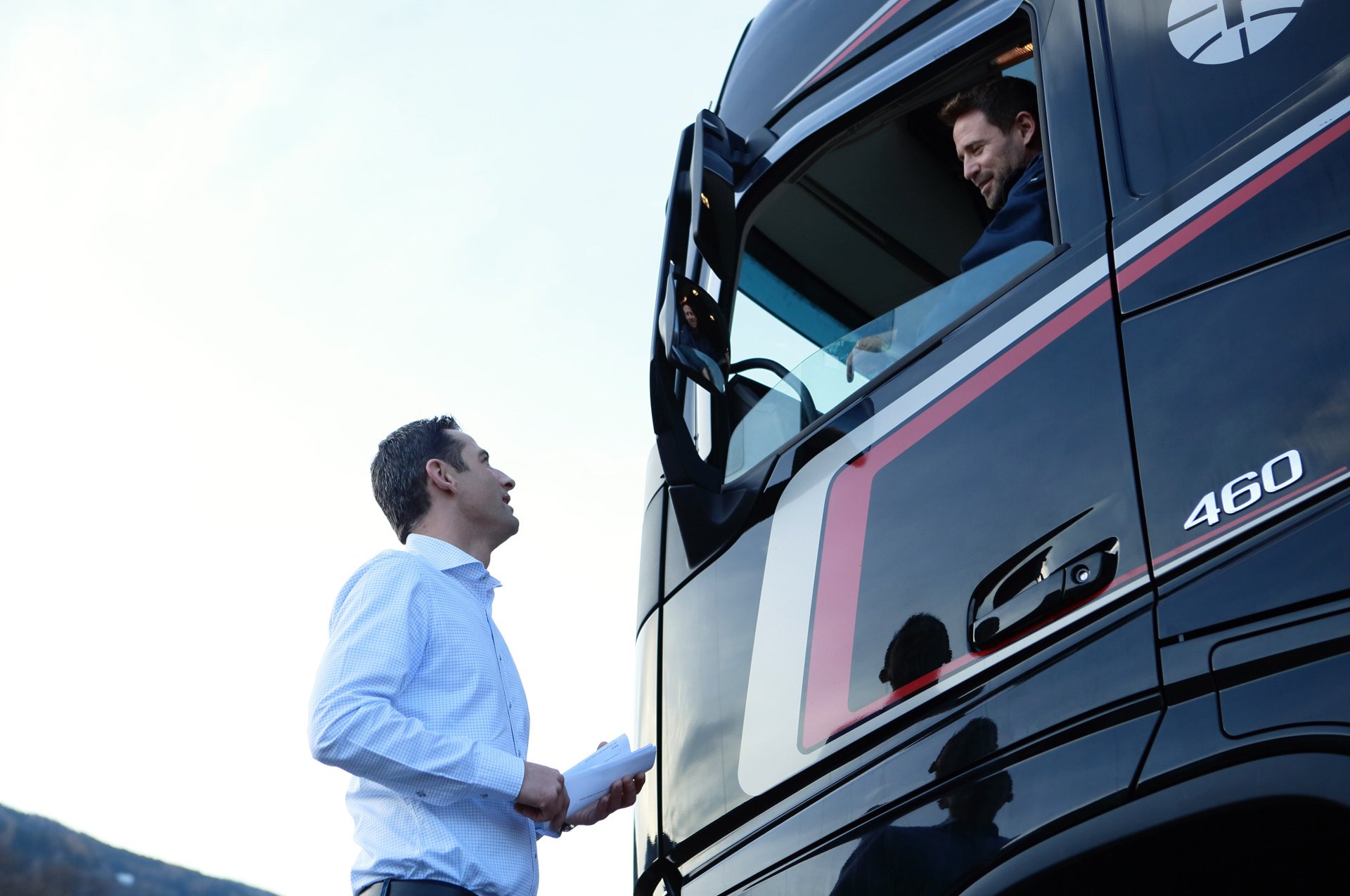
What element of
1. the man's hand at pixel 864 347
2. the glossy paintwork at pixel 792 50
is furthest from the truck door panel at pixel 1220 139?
the glossy paintwork at pixel 792 50

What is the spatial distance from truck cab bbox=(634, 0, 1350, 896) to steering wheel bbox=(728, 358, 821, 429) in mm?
14

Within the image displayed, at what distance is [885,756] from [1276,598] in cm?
64

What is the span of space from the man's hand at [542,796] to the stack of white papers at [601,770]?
60 mm

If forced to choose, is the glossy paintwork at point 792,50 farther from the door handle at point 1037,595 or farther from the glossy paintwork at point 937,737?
the glossy paintwork at point 937,737

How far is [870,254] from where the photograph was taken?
3.26 metres

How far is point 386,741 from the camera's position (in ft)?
6.98

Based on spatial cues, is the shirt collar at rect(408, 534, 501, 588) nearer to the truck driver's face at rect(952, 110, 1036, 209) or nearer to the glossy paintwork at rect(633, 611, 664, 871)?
the glossy paintwork at rect(633, 611, 664, 871)

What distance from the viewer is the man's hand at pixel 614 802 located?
249 centimetres

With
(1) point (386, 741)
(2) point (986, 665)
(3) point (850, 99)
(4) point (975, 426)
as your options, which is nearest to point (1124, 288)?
(4) point (975, 426)

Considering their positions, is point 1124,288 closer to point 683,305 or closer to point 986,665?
point 986,665

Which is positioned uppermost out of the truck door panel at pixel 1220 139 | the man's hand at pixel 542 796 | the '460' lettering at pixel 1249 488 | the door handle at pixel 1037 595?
the truck door panel at pixel 1220 139

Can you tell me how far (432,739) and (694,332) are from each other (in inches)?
36.6

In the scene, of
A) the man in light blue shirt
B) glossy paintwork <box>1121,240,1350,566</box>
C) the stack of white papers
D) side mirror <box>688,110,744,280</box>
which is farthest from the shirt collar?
glossy paintwork <box>1121,240,1350,566</box>

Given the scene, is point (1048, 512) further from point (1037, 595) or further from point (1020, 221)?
point (1020, 221)
